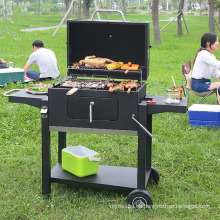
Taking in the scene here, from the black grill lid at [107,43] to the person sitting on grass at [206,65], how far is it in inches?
97.8

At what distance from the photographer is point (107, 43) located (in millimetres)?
3768

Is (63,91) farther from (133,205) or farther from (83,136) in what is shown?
(83,136)

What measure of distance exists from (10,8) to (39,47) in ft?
9.59

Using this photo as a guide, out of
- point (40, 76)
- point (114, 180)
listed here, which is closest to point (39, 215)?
point (114, 180)

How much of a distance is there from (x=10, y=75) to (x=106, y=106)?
14.4ft

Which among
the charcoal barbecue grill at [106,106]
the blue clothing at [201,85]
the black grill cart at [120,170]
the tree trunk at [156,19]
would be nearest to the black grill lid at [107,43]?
the charcoal barbecue grill at [106,106]

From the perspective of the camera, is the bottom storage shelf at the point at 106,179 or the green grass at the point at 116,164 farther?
the bottom storage shelf at the point at 106,179

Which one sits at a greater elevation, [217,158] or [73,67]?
[73,67]

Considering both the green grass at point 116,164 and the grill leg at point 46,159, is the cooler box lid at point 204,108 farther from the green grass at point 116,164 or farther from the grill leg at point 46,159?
the grill leg at point 46,159

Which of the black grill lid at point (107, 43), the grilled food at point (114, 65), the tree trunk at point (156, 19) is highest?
the tree trunk at point (156, 19)

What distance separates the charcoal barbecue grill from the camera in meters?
3.21

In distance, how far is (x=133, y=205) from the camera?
329 centimetres

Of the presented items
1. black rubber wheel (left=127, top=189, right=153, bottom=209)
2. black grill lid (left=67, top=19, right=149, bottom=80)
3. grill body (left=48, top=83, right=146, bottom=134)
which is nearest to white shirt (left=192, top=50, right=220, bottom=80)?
black grill lid (left=67, top=19, right=149, bottom=80)

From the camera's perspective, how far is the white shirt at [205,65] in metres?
5.92
